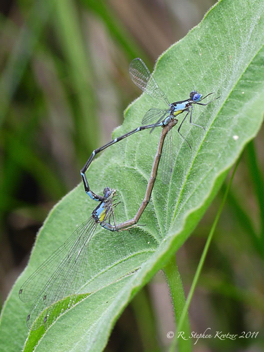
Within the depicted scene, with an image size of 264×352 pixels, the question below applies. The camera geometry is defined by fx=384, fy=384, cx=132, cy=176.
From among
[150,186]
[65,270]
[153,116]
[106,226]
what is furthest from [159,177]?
[65,270]

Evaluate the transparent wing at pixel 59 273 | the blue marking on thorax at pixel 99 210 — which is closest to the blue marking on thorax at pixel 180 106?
the blue marking on thorax at pixel 99 210

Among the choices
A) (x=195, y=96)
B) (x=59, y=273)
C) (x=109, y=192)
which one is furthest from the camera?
(x=59, y=273)

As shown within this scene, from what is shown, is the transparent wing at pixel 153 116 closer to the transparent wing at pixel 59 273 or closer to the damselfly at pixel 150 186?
the damselfly at pixel 150 186

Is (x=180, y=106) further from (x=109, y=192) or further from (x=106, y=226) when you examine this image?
(x=106, y=226)

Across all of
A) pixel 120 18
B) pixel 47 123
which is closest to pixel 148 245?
pixel 47 123

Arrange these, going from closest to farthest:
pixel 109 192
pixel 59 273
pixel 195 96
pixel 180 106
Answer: pixel 195 96
pixel 180 106
pixel 109 192
pixel 59 273
